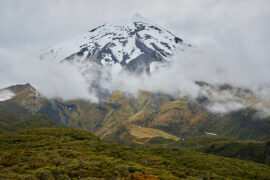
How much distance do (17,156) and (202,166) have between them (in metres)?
137

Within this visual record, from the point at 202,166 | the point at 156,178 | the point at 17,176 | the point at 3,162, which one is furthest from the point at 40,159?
the point at 202,166

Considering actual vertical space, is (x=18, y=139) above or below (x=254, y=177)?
above

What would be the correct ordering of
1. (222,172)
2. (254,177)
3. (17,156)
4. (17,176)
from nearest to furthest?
(17,176), (17,156), (222,172), (254,177)

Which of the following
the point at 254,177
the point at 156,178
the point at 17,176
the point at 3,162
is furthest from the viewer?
the point at 254,177

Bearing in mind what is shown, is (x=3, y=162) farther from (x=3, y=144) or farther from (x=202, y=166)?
(x=202, y=166)

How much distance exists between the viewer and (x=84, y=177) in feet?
214

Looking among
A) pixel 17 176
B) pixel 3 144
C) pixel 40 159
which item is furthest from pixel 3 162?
pixel 3 144

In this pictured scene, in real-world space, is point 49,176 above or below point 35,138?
below

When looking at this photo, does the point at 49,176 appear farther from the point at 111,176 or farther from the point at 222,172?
the point at 222,172

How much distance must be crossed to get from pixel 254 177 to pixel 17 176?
539 feet

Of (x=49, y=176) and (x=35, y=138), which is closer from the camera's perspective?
(x=49, y=176)

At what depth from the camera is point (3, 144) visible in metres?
182

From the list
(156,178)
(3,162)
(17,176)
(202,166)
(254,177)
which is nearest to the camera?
(17,176)

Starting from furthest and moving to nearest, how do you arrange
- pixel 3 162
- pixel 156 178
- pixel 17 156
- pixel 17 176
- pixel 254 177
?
pixel 254 177 → pixel 17 156 → pixel 3 162 → pixel 156 178 → pixel 17 176
